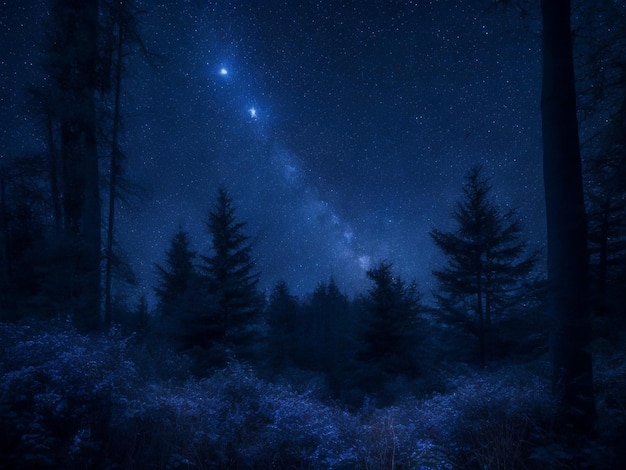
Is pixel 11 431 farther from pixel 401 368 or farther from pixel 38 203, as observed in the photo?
pixel 401 368

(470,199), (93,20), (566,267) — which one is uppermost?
(93,20)

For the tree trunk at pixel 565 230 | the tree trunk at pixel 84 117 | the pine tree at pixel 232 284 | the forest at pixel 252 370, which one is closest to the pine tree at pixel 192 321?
the pine tree at pixel 232 284

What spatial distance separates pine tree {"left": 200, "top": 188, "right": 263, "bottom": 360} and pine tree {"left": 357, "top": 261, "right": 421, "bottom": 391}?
6184 millimetres

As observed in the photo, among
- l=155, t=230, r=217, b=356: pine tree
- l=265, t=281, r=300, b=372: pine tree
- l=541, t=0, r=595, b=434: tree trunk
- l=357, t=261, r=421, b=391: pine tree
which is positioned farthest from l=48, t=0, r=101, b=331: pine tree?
l=265, t=281, r=300, b=372: pine tree

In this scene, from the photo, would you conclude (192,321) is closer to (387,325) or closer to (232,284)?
(232,284)

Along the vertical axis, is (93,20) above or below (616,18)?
above

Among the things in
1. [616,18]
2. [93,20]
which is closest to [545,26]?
[616,18]

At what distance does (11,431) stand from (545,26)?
29.1 feet

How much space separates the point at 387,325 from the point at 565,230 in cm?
1554

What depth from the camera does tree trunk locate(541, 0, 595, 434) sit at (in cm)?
482

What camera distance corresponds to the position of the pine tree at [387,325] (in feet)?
64.8

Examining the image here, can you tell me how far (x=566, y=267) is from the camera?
16.8 ft

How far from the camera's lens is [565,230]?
521 cm

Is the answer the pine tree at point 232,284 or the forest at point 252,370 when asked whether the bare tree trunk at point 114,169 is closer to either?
the forest at point 252,370
